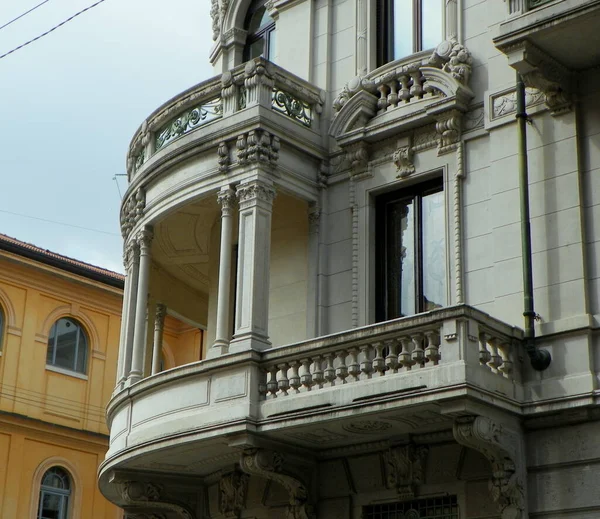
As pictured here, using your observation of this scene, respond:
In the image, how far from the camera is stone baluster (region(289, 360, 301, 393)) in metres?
17.3

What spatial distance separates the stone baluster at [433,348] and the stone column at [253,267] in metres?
3.24

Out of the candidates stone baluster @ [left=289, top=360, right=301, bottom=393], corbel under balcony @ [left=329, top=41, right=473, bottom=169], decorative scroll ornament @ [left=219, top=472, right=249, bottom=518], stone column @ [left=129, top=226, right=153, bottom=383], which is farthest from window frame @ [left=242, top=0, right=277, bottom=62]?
decorative scroll ornament @ [left=219, top=472, right=249, bottom=518]

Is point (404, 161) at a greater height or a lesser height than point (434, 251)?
greater

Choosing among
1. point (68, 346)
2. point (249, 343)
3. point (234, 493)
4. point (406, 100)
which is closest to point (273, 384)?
point (249, 343)

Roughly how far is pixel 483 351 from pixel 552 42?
15.0 ft

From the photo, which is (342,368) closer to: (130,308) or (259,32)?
(130,308)

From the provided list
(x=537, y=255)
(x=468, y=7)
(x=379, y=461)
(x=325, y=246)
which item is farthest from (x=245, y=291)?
(x=468, y=7)

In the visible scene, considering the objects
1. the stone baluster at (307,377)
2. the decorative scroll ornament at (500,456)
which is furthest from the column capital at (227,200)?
the decorative scroll ornament at (500,456)

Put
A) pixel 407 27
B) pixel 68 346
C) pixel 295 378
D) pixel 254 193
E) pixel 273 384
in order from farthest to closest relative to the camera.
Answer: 1. pixel 68 346
2. pixel 407 27
3. pixel 254 193
4. pixel 273 384
5. pixel 295 378

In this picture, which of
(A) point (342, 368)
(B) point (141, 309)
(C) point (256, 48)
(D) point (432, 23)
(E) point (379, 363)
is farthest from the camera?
(C) point (256, 48)

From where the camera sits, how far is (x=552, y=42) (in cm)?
1656

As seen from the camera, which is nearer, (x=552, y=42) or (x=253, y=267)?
(x=552, y=42)

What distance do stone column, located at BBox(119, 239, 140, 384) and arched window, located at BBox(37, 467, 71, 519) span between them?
1366 centimetres

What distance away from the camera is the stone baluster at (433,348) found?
51.9ft
